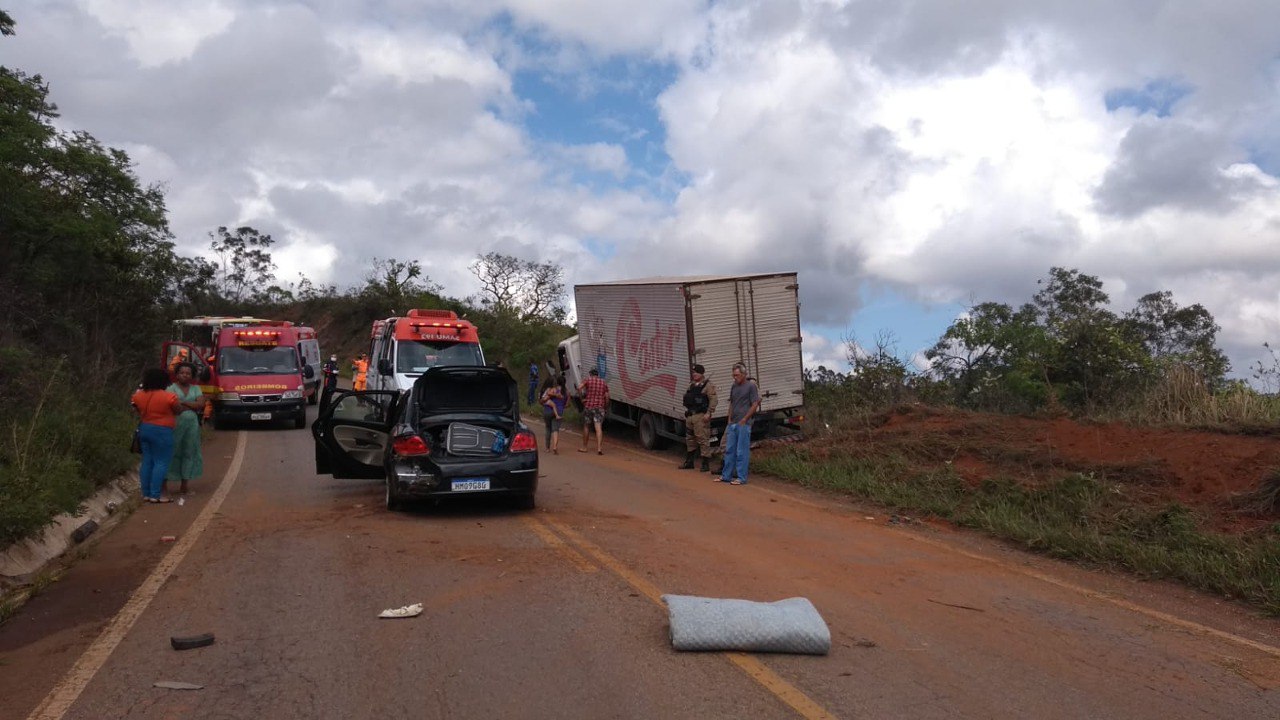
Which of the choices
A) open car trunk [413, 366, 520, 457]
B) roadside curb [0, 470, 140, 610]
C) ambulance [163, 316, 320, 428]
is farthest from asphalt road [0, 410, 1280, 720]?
ambulance [163, 316, 320, 428]

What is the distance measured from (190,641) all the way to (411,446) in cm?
475

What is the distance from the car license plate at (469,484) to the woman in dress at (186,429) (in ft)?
13.5

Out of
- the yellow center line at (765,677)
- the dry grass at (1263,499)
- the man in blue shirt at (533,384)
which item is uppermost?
the man in blue shirt at (533,384)

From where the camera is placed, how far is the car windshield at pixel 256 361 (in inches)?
942

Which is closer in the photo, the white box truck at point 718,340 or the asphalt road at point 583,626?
the asphalt road at point 583,626

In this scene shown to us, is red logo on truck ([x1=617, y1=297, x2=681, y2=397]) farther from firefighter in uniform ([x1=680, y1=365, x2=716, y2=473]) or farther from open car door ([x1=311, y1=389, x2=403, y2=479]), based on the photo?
open car door ([x1=311, y1=389, x2=403, y2=479])

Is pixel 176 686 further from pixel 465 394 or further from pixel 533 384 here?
pixel 533 384

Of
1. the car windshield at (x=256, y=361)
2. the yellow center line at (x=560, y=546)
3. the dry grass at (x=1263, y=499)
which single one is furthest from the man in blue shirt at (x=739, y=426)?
the car windshield at (x=256, y=361)

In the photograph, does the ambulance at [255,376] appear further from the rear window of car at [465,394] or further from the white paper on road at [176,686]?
the white paper on road at [176,686]

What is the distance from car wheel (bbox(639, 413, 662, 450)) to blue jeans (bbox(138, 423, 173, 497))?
32.1ft

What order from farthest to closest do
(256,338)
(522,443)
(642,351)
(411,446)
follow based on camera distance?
(256,338) < (642,351) < (522,443) < (411,446)

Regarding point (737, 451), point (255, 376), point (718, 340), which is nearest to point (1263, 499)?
point (737, 451)

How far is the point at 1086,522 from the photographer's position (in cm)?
983

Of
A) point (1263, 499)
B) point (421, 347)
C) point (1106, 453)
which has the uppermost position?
point (421, 347)
